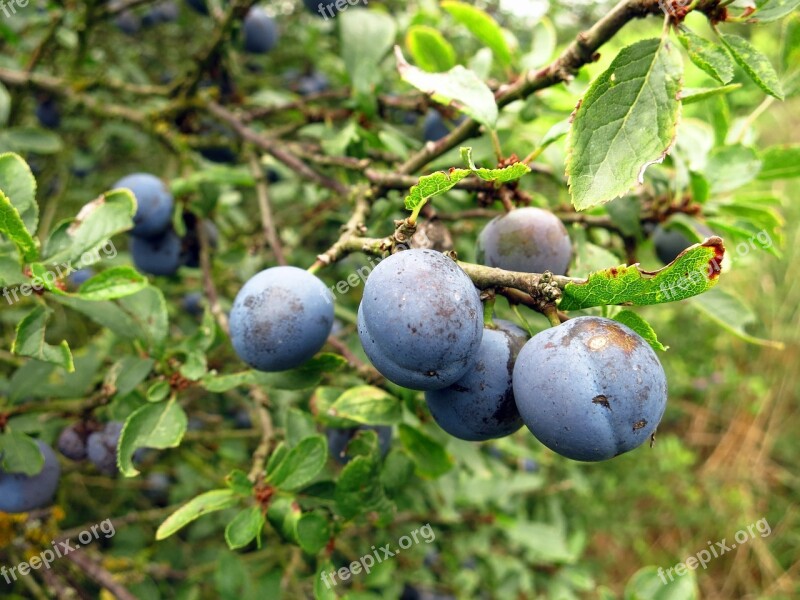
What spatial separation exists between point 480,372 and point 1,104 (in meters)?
1.64

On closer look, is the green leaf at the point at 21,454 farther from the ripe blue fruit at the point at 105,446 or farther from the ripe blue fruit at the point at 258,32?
the ripe blue fruit at the point at 258,32

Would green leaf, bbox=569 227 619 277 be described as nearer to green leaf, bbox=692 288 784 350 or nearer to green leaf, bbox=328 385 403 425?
green leaf, bbox=692 288 784 350

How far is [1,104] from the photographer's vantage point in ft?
5.53

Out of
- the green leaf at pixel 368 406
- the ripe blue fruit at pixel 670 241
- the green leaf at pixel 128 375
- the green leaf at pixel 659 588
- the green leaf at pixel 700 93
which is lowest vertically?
the green leaf at pixel 659 588

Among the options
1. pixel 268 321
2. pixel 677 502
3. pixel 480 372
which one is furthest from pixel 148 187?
pixel 677 502

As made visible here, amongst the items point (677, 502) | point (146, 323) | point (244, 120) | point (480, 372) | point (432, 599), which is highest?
point (480, 372)

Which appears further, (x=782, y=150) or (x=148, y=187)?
(x=148, y=187)

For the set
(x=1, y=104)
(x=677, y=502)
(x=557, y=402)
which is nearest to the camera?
(x=557, y=402)

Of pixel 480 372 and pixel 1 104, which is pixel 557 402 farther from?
pixel 1 104

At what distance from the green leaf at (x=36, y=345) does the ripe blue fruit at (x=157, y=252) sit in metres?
0.58

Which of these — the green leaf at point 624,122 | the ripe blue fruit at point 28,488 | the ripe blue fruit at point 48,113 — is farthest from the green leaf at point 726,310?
the ripe blue fruit at point 48,113

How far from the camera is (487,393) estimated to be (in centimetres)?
85

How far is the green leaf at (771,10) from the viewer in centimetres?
90

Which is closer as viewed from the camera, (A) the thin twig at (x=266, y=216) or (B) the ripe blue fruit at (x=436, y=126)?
(A) the thin twig at (x=266, y=216)
